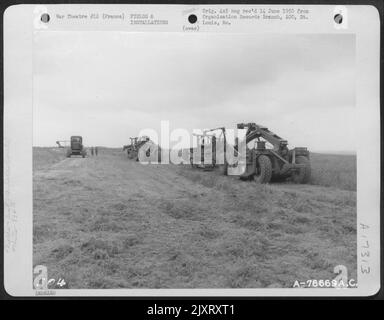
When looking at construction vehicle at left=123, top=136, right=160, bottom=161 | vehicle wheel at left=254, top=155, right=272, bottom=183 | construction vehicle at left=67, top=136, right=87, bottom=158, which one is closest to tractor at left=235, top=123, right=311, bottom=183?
vehicle wheel at left=254, top=155, right=272, bottom=183

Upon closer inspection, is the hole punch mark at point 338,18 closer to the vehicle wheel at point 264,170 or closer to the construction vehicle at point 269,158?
the construction vehicle at point 269,158

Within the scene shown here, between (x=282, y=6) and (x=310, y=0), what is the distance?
0.16 metres

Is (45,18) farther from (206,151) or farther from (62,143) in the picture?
(206,151)

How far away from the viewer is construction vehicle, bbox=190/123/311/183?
1.77m

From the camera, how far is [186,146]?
177 cm

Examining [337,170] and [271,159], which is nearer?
[337,170]

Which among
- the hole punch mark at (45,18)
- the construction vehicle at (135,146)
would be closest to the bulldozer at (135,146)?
the construction vehicle at (135,146)

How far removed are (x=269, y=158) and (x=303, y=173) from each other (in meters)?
0.21

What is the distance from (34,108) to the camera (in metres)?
1.73

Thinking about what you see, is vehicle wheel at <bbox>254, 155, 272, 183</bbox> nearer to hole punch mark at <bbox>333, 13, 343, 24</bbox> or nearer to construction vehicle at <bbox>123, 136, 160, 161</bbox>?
construction vehicle at <bbox>123, 136, 160, 161</bbox>

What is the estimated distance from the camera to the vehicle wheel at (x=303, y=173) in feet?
5.89

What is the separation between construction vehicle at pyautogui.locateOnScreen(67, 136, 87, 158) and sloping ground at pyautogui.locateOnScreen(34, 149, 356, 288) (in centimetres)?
5

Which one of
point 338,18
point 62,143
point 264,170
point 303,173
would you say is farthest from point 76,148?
point 338,18
